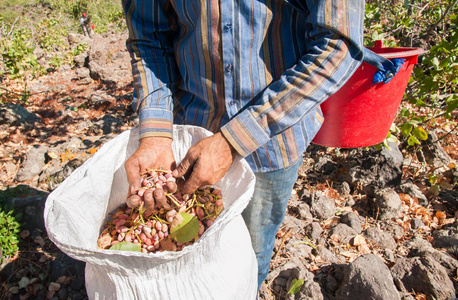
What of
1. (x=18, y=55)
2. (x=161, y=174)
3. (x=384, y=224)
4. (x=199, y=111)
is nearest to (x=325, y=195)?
(x=384, y=224)

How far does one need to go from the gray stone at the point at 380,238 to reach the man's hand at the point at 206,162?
161cm

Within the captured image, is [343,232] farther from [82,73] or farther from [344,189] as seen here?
[82,73]

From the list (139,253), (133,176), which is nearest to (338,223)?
(133,176)

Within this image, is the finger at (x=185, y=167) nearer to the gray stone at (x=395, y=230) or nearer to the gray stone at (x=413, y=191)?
the gray stone at (x=395, y=230)

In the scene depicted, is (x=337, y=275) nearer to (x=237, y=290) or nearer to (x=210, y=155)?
(x=237, y=290)

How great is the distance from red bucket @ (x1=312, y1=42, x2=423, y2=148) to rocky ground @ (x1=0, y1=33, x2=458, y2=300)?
0.70 meters

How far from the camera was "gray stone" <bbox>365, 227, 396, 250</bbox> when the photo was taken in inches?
86.2

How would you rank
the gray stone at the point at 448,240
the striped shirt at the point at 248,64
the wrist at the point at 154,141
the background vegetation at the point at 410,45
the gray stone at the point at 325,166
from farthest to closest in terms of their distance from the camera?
the gray stone at the point at 325,166 < the background vegetation at the point at 410,45 < the gray stone at the point at 448,240 < the wrist at the point at 154,141 < the striped shirt at the point at 248,64

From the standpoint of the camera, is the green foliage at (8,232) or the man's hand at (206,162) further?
the green foliage at (8,232)

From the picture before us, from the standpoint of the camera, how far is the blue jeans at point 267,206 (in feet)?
4.51

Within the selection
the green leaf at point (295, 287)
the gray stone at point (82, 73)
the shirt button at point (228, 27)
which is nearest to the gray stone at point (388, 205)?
the green leaf at point (295, 287)

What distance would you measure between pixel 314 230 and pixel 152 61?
5.45 feet

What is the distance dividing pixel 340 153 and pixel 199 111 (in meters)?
2.07

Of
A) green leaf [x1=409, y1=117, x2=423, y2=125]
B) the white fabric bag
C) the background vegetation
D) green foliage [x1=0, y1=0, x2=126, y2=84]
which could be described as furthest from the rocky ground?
green foliage [x1=0, y1=0, x2=126, y2=84]
